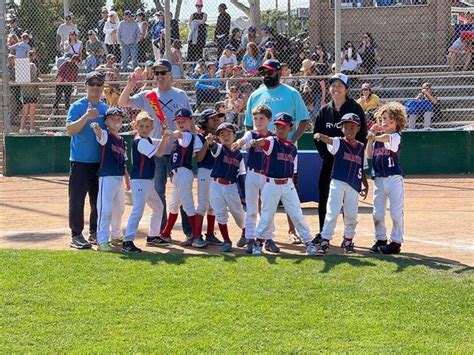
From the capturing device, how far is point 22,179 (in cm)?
1570

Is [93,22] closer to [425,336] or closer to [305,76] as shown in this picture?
[305,76]

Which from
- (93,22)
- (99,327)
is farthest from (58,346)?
(93,22)

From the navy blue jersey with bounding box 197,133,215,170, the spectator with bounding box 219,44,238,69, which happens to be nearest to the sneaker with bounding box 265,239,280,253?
the navy blue jersey with bounding box 197,133,215,170

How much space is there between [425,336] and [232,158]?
3.48m

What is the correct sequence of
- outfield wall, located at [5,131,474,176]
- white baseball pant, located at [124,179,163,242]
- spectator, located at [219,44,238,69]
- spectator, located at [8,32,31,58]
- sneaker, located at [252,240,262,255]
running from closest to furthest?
sneaker, located at [252,240,262,255] < white baseball pant, located at [124,179,163,242] < outfield wall, located at [5,131,474,176] < spectator, located at [219,44,238,69] < spectator, located at [8,32,31,58]

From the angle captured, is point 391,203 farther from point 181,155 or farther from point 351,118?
point 181,155

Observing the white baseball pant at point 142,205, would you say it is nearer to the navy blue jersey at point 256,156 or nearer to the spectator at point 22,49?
the navy blue jersey at point 256,156

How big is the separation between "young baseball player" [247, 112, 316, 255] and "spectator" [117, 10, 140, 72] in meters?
10.9

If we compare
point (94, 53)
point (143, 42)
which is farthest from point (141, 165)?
point (94, 53)

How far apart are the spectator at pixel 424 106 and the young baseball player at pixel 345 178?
25.6 feet

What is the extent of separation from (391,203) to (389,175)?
Answer: 0.87 feet

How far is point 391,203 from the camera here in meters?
8.68

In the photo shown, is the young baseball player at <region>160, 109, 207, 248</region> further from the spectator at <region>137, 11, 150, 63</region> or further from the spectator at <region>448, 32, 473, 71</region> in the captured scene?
the spectator at <region>137, 11, 150, 63</region>

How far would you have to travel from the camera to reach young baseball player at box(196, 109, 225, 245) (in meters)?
9.25
